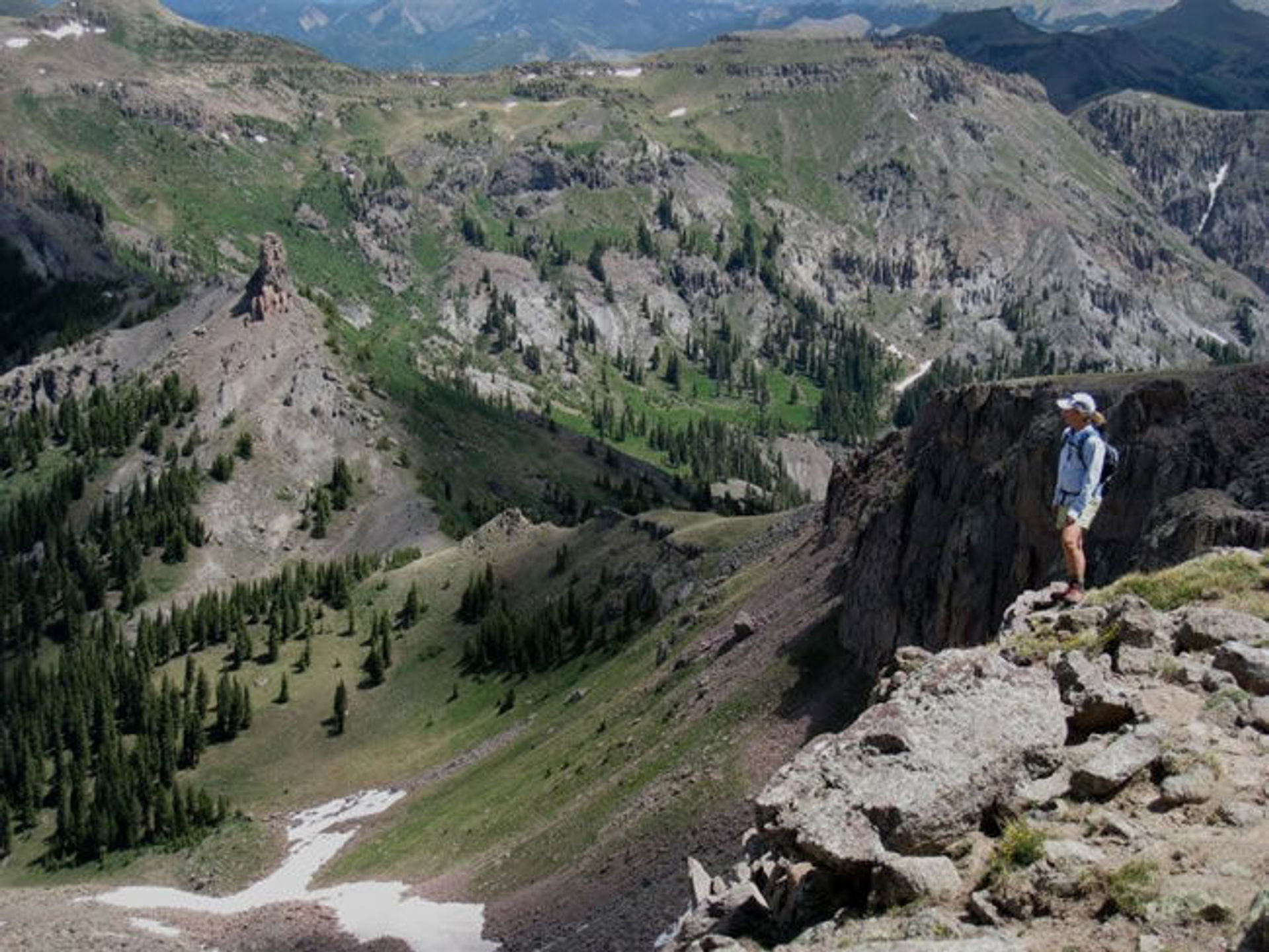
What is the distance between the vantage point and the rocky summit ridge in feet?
→ 60.8

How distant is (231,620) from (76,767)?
112 feet

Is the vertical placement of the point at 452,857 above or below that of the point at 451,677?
above

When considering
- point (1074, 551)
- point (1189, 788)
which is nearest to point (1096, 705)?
point (1189, 788)

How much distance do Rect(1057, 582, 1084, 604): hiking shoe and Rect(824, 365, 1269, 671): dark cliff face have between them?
501 inches

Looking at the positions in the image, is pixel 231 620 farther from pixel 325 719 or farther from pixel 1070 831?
pixel 1070 831

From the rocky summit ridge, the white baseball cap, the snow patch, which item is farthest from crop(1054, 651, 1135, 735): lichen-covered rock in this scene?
the snow patch

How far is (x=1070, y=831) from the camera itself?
20.5 metres

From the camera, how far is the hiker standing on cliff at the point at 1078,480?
30906mm

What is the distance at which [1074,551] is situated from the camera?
31078mm

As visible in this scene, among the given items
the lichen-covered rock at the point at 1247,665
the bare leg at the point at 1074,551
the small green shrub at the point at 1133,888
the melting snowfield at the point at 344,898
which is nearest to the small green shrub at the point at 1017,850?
the small green shrub at the point at 1133,888

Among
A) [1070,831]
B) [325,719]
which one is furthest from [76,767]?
[1070,831]

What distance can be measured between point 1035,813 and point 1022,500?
37858 mm

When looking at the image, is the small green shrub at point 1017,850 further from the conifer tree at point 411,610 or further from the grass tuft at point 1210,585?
the conifer tree at point 411,610

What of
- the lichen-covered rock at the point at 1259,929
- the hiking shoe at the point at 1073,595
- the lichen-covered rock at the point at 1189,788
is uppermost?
the lichen-covered rock at the point at 1259,929
